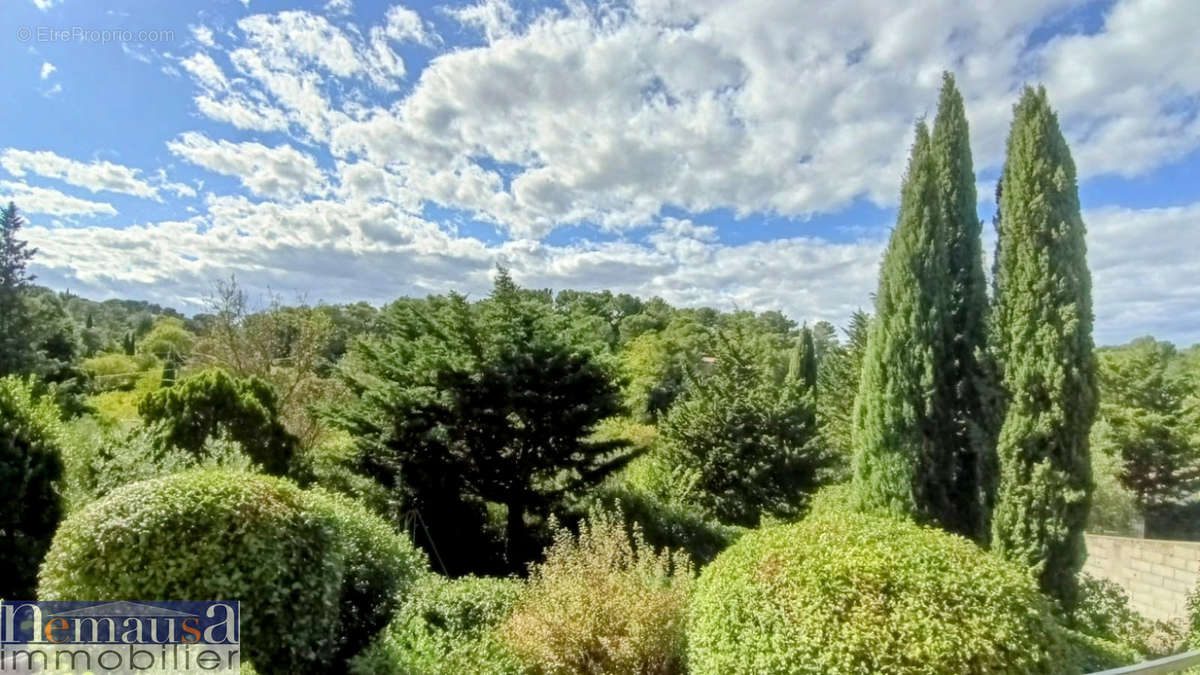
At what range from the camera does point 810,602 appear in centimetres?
301

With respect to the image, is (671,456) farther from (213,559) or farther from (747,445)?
(213,559)

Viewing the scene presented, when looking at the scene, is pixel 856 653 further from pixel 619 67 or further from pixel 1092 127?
pixel 1092 127

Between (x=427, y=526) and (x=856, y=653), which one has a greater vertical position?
(x=856, y=653)

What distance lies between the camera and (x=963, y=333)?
22.6ft

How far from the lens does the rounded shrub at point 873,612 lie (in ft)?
9.24

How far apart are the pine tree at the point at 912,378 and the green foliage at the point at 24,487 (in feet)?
27.1

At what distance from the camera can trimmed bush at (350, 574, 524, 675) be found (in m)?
3.78

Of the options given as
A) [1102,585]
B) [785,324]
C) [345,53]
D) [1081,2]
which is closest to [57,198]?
Result: [345,53]

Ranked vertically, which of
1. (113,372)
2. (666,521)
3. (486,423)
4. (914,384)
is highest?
(113,372)

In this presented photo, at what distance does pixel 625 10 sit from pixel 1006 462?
6155mm

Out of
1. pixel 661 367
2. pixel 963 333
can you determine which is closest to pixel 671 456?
pixel 963 333

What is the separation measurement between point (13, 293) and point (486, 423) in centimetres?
1951

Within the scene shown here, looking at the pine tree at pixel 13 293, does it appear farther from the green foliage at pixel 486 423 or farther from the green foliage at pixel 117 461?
the green foliage at pixel 117 461

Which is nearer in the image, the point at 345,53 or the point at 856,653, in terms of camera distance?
the point at 856,653
